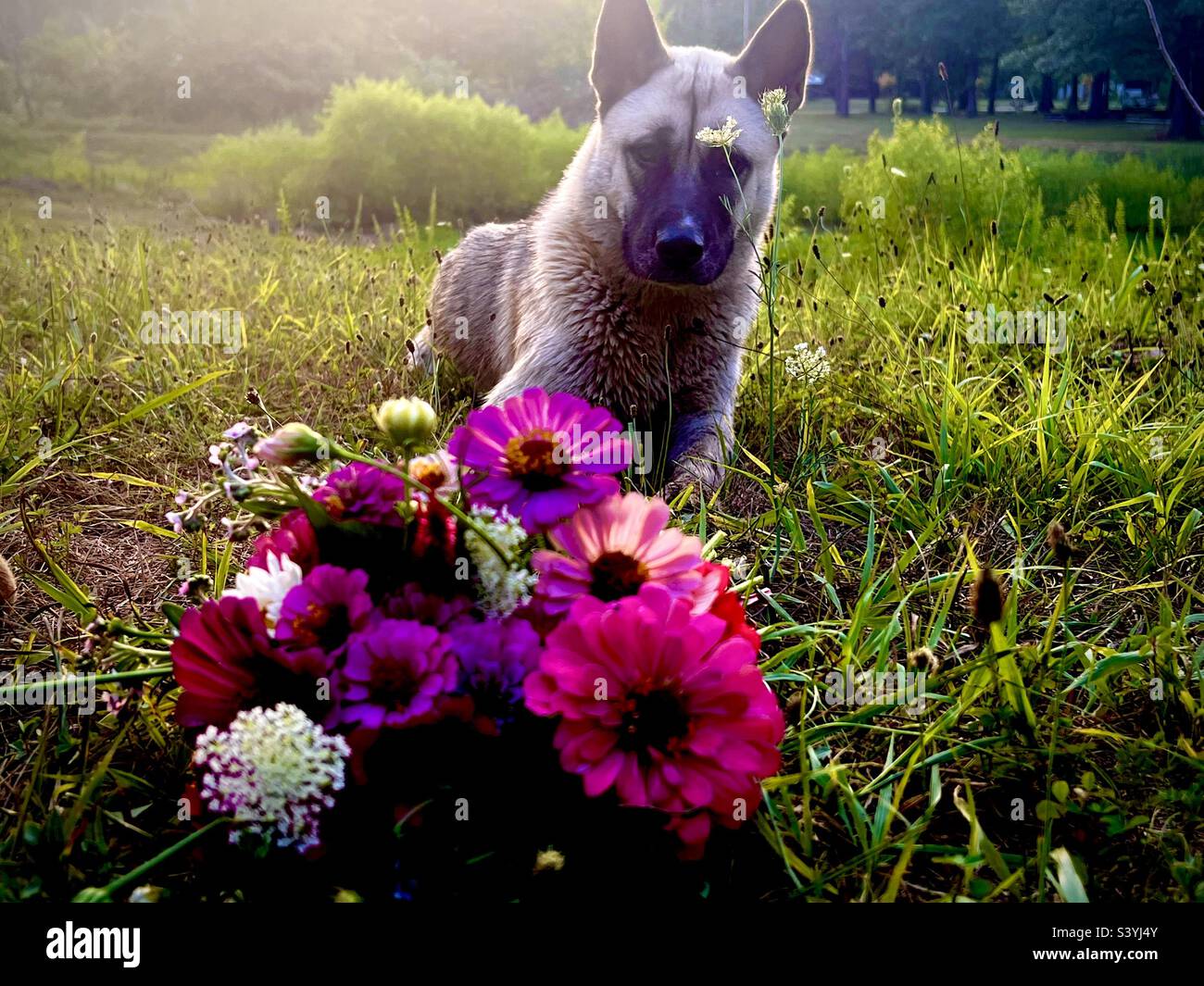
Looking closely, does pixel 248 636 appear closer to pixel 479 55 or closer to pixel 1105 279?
pixel 1105 279

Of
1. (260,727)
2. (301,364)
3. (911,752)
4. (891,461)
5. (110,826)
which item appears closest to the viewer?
(260,727)

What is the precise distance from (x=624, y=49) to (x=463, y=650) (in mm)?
2618

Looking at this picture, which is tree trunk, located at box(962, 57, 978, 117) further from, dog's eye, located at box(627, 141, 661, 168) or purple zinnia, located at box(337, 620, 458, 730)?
purple zinnia, located at box(337, 620, 458, 730)

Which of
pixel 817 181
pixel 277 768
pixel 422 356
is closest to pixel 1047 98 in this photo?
pixel 817 181

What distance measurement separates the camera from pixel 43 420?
2979mm

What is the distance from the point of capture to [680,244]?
2.76 m

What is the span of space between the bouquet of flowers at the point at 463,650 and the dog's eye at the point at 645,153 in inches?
75.1

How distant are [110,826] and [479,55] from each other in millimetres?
19655

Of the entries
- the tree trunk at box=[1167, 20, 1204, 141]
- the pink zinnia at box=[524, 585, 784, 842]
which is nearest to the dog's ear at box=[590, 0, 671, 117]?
the pink zinnia at box=[524, 585, 784, 842]

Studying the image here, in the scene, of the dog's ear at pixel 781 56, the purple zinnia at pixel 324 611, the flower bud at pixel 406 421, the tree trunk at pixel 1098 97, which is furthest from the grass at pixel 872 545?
the tree trunk at pixel 1098 97

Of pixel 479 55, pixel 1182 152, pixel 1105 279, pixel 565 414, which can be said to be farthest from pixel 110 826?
pixel 479 55

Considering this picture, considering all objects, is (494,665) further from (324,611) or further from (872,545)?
(872,545)

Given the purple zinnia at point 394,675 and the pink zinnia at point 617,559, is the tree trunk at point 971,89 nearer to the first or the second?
the pink zinnia at point 617,559

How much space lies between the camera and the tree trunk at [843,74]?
20.2m
